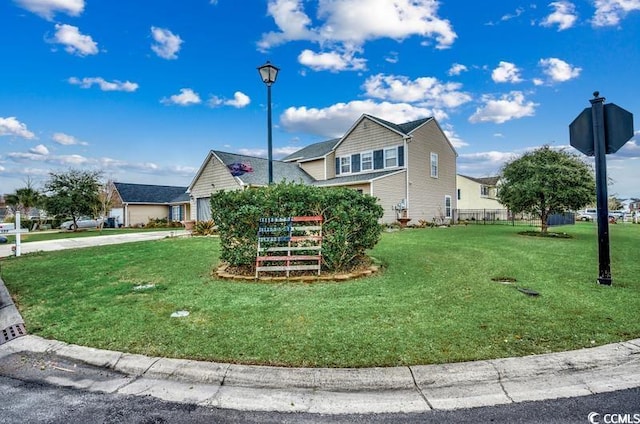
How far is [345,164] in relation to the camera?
79.3 feet

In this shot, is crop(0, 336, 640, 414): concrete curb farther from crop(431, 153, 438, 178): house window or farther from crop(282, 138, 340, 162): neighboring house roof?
crop(282, 138, 340, 162): neighboring house roof

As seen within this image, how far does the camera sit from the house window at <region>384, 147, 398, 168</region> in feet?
70.7

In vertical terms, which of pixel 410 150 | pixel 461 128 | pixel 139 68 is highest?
pixel 139 68

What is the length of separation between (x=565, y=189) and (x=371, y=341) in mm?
14390

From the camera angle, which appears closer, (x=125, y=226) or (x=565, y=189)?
(x=565, y=189)

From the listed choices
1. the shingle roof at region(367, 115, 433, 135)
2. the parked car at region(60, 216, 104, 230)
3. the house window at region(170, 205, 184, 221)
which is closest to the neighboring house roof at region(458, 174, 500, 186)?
the shingle roof at region(367, 115, 433, 135)

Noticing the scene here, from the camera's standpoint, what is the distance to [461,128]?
22.4 metres

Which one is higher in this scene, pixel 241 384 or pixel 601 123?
pixel 601 123

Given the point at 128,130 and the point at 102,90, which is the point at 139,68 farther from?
the point at 128,130

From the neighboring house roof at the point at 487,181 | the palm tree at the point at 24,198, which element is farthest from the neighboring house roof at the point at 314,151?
the palm tree at the point at 24,198

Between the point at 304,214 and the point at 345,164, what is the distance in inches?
702

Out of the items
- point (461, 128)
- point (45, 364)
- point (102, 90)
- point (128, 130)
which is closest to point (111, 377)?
point (45, 364)

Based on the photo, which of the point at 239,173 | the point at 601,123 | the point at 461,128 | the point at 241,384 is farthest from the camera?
the point at 461,128

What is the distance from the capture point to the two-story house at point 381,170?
20719 millimetres
